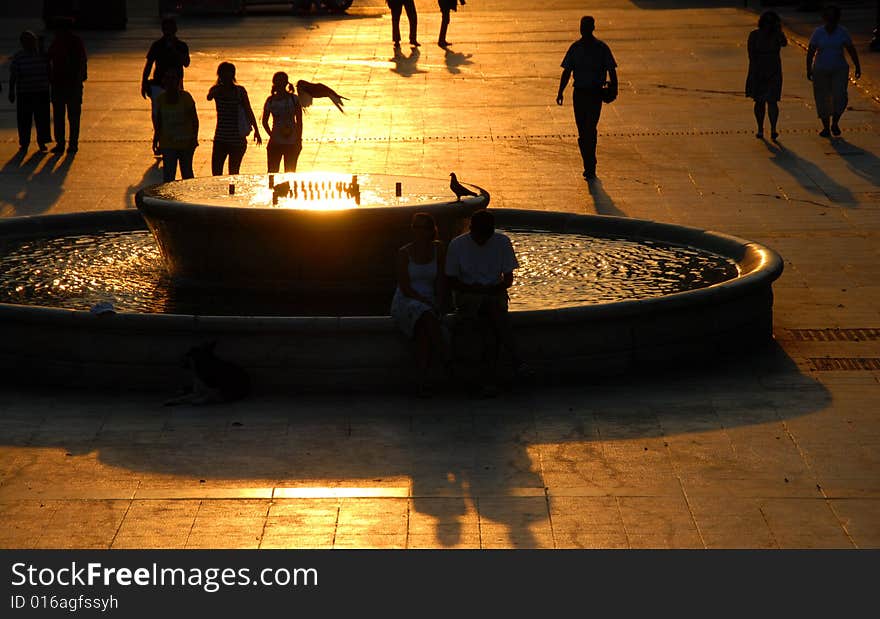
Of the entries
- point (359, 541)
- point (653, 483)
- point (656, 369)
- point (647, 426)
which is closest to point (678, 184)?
point (656, 369)

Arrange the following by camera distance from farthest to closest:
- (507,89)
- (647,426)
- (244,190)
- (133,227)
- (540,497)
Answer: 1. (507,89)
2. (133,227)
3. (244,190)
4. (647,426)
5. (540,497)

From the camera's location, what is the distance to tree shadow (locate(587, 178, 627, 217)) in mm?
17922

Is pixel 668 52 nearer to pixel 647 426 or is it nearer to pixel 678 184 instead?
pixel 678 184

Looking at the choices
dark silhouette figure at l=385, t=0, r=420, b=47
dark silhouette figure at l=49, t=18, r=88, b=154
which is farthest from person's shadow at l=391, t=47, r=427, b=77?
dark silhouette figure at l=49, t=18, r=88, b=154

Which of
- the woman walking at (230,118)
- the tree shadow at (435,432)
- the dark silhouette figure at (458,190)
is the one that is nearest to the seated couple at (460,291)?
the tree shadow at (435,432)

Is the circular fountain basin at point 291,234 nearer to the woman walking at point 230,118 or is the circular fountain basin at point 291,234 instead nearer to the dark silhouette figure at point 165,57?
the woman walking at point 230,118

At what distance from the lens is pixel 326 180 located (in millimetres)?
14438

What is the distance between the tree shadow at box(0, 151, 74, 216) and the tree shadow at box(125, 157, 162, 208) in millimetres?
769

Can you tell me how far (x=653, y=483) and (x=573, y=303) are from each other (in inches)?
137

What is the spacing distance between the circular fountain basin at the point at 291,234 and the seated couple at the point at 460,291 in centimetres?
157

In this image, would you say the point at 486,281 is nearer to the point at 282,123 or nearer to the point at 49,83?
the point at 282,123

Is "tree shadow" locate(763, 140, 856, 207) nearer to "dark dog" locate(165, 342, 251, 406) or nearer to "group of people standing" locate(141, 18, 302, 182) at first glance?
"group of people standing" locate(141, 18, 302, 182)

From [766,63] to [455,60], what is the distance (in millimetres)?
7981

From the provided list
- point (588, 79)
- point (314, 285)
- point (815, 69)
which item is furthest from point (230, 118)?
point (815, 69)
